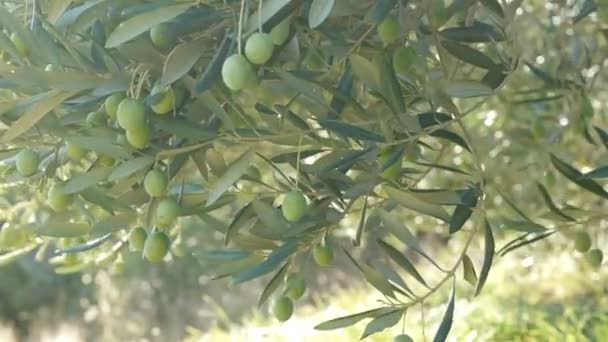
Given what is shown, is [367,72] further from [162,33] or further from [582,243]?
[582,243]

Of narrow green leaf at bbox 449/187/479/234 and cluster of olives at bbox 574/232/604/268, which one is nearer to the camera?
narrow green leaf at bbox 449/187/479/234

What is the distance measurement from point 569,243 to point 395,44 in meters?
2.21

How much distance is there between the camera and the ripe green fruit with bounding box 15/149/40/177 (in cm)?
97

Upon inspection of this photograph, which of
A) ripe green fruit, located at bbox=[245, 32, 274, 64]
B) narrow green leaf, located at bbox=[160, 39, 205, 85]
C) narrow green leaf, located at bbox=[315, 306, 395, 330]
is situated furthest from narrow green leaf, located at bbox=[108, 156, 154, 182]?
narrow green leaf, located at bbox=[315, 306, 395, 330]

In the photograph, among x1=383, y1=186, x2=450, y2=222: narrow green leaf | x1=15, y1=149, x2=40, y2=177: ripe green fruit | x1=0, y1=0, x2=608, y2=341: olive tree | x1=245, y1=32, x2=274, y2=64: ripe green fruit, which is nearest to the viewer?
x1=245, y1=32, x2=274, y2=64: ripe green fruit

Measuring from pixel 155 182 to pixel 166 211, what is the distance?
0.04 m

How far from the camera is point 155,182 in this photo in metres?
0.93

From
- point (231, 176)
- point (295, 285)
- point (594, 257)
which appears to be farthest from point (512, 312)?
point (231, 176)

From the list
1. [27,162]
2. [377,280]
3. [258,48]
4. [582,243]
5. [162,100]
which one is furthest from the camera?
[582,243]

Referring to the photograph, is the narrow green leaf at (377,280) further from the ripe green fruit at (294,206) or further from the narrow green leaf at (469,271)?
the ripe green fruit at (294,206)

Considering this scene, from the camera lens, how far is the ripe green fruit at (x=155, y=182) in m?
0.93

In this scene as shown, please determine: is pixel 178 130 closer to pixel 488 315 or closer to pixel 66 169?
pixel 66 169

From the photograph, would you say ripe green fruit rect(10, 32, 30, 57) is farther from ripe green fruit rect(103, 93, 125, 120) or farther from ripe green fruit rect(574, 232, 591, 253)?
ripe green fruit rect(574, 232, 591, 253)

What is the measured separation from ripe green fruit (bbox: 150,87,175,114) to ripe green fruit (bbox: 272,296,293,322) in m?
0.34
